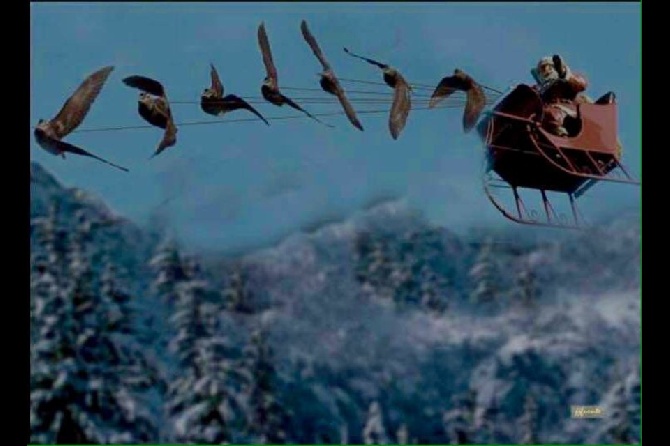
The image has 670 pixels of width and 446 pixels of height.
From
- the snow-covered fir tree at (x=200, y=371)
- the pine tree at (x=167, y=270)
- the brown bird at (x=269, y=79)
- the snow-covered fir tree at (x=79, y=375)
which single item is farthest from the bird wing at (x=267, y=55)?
the pine tree at (x=167, y=270)

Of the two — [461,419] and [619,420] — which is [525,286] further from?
[619,420]

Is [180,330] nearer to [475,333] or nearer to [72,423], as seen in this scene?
[72,423]

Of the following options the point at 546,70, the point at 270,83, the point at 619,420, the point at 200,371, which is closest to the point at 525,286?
the point at 619,420

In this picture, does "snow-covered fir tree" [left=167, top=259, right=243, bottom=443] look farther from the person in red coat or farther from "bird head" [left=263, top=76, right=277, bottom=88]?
"bird head" [left=263, top=76, right=277, bottom=88]

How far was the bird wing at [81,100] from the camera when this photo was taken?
1323cm

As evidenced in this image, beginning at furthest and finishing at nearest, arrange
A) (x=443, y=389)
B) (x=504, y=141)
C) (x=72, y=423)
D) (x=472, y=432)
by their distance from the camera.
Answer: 1. (x=443, y=389)
2. (x=472, y=432)
3. (x=72, y=423)
4. (x=504, y=141)

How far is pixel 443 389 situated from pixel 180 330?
174 inches

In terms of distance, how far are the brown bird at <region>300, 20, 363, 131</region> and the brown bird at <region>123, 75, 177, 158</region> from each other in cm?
115

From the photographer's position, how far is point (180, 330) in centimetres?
2814

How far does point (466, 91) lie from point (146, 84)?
244cm

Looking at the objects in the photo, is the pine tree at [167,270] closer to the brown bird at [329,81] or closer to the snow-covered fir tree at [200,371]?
the snow-covered fir tree at [200,371]

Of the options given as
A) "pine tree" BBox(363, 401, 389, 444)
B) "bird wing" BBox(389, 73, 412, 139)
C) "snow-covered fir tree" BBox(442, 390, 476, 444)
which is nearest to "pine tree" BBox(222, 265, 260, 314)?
"pine tree" BBox(363, 401, 389, 444)
